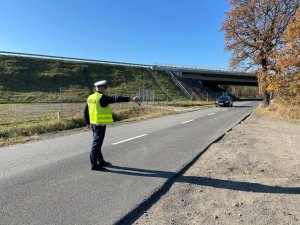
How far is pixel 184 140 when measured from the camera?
37.7ft

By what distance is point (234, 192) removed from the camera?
5.54 m

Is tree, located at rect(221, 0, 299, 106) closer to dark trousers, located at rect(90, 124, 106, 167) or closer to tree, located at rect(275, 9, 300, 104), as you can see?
tree, located at rect(275, 9, 300, 104)

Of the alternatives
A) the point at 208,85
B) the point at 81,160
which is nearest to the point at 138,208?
the point at 81,160

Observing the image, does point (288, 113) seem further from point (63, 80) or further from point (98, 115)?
point (63, 80)

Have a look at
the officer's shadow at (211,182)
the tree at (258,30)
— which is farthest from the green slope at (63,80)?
the officer's shadow at (211,182)

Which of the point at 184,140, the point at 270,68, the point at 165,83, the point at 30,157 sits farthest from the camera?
the point at 165,83

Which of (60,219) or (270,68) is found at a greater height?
(270,68)

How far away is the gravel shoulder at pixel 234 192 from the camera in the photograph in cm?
440

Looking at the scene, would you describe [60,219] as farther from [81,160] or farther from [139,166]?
[81,160]

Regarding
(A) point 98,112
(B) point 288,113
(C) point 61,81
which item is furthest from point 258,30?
(C) point 61,81

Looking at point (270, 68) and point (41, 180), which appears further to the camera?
point (270, 68)

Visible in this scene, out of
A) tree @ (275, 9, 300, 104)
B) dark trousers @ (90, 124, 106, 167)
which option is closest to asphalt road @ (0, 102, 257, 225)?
dark trousers @ (90, 124, 106, 167)

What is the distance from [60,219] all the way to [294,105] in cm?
2217

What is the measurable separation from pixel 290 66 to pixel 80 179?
17797 millimetres
